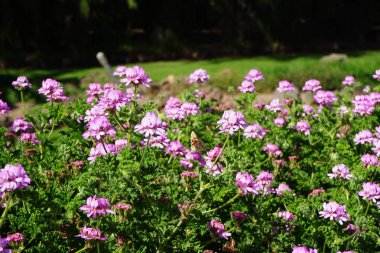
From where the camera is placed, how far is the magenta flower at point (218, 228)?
2705mm

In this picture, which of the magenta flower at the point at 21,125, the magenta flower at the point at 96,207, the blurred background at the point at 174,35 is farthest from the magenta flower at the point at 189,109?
the blurred background at the point at 174,35

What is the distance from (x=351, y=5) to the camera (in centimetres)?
2156

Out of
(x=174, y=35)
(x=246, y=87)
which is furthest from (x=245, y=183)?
(x=174, y=35)

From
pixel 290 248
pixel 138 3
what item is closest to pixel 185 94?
pixel 290 248

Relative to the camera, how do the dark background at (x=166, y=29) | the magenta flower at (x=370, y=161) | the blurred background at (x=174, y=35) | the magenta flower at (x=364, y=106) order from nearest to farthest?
the magenta flower at (x=370, y=161) → the magenta flower at (x=364, y=106) → the blurred background at (x=174, y=35) → the dark background at (x=166, y=29)

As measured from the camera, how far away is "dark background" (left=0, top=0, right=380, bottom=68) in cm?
1817

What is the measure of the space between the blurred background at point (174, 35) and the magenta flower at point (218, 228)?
12914 millimetres

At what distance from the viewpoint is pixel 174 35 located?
20.2 m

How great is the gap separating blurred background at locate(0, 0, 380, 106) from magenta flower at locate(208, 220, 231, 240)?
12914mm

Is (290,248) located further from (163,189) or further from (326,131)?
(326,131)

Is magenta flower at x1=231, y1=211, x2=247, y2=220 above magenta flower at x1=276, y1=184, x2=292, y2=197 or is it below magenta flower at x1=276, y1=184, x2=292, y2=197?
above

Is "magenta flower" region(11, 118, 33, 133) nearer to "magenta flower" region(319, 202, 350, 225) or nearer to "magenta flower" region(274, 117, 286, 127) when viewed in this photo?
"magenta flower" region(274, 117, 286, 127)

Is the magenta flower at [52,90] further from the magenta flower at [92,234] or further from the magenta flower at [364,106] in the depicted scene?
the magenta flower at [364,106]

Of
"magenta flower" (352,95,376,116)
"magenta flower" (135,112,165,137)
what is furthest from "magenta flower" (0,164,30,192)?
"magenta flower" (352,95,376,116)
